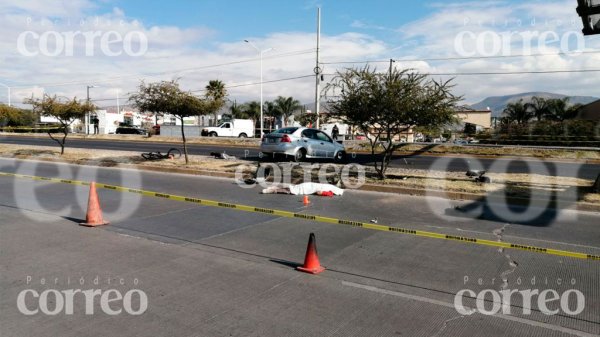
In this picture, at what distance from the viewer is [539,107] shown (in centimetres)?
5672

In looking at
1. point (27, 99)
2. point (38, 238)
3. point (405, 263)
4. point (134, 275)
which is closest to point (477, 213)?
point (405, 263)

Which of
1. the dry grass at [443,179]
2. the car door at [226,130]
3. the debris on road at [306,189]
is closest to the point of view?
the dry grass at [443,179]

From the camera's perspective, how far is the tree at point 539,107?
184 ft

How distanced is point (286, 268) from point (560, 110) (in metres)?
59.9

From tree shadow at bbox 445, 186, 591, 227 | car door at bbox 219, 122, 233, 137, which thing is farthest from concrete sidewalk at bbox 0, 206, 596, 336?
car door at bbox 219, 122, 233, 137

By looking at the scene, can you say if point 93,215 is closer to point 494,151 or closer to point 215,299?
point 215,299

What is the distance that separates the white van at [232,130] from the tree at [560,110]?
37.5 m

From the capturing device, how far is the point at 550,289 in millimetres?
5266

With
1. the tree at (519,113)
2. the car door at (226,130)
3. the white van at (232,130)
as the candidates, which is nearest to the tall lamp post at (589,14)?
the white van at (232,130)

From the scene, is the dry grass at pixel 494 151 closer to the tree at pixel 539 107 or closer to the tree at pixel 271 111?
the tree at pixel 539 107

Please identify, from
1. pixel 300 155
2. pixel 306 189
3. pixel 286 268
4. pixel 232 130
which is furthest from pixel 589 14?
pixel 232 130

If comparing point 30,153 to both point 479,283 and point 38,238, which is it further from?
point 479,283

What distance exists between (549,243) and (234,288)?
5.26 m

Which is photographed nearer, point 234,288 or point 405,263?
point 234,288
